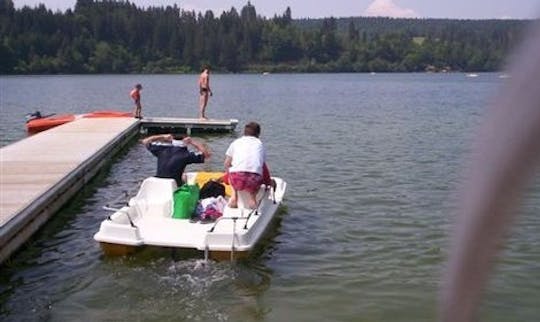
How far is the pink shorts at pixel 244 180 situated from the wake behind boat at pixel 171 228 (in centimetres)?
23

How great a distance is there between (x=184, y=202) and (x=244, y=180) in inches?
35.6

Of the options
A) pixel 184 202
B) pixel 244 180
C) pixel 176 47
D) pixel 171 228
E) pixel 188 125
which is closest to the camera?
pixel 171 228

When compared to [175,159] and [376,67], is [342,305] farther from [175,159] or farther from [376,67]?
[376,67]

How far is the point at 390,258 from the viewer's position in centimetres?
976

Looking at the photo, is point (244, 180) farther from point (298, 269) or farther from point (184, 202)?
point (298, 269)

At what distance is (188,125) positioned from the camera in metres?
28.8

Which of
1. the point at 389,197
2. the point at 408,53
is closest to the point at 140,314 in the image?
the point at 389,197

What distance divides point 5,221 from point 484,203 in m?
9.00

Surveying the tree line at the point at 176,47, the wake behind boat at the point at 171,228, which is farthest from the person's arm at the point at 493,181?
the tree line at the point at 176,47

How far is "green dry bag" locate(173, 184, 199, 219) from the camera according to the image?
939cm

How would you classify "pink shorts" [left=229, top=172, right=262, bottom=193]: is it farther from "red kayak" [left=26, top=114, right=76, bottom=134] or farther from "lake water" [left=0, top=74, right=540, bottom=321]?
"red kayak" [left=26, top=114, right=76, bottom=134]

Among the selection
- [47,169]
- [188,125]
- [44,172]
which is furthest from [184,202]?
[188,125]

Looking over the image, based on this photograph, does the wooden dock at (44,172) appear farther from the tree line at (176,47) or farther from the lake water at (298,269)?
the tree line at (176,47)

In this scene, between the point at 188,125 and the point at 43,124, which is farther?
the point at 188,125
